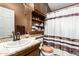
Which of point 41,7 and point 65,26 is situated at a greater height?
point 41,7

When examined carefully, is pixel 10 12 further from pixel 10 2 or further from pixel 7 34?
pixel 7 34

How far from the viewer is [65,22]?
Answer: 54.0 inches

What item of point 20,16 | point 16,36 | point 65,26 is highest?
point 20,16

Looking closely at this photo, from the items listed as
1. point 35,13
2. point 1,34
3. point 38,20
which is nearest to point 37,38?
point 38,20

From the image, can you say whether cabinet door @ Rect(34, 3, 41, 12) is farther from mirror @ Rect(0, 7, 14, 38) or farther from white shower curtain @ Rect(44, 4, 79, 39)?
mirror @ Rect(0, 7, 14, 38)

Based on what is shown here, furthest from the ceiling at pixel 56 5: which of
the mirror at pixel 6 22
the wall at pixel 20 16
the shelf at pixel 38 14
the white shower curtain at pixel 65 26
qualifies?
the mirror at pixel 6 22

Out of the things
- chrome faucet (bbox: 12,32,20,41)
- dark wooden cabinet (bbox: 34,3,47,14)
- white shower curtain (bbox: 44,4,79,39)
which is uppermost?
dark wooden cabinet (bbox: 34,3,47,14)

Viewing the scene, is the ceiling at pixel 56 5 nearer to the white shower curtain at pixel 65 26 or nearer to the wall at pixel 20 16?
the white shower curtain at pixel 65 26

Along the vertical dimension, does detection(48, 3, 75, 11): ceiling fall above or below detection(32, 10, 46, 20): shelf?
→ above

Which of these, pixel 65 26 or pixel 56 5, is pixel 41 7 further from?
pixel 65 26

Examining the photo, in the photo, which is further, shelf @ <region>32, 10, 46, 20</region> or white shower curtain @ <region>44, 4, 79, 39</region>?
shelf @ <region>32, 10, 46, 20</region>

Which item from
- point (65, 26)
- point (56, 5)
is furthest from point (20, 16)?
point (65, 26)

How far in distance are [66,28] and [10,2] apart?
0.95m

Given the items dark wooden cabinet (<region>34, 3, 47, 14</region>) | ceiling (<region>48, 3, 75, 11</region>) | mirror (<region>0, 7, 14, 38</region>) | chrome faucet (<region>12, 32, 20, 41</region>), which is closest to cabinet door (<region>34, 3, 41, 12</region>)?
dark wooden cabinet (<region>34, 3, 47, 14</region>)
